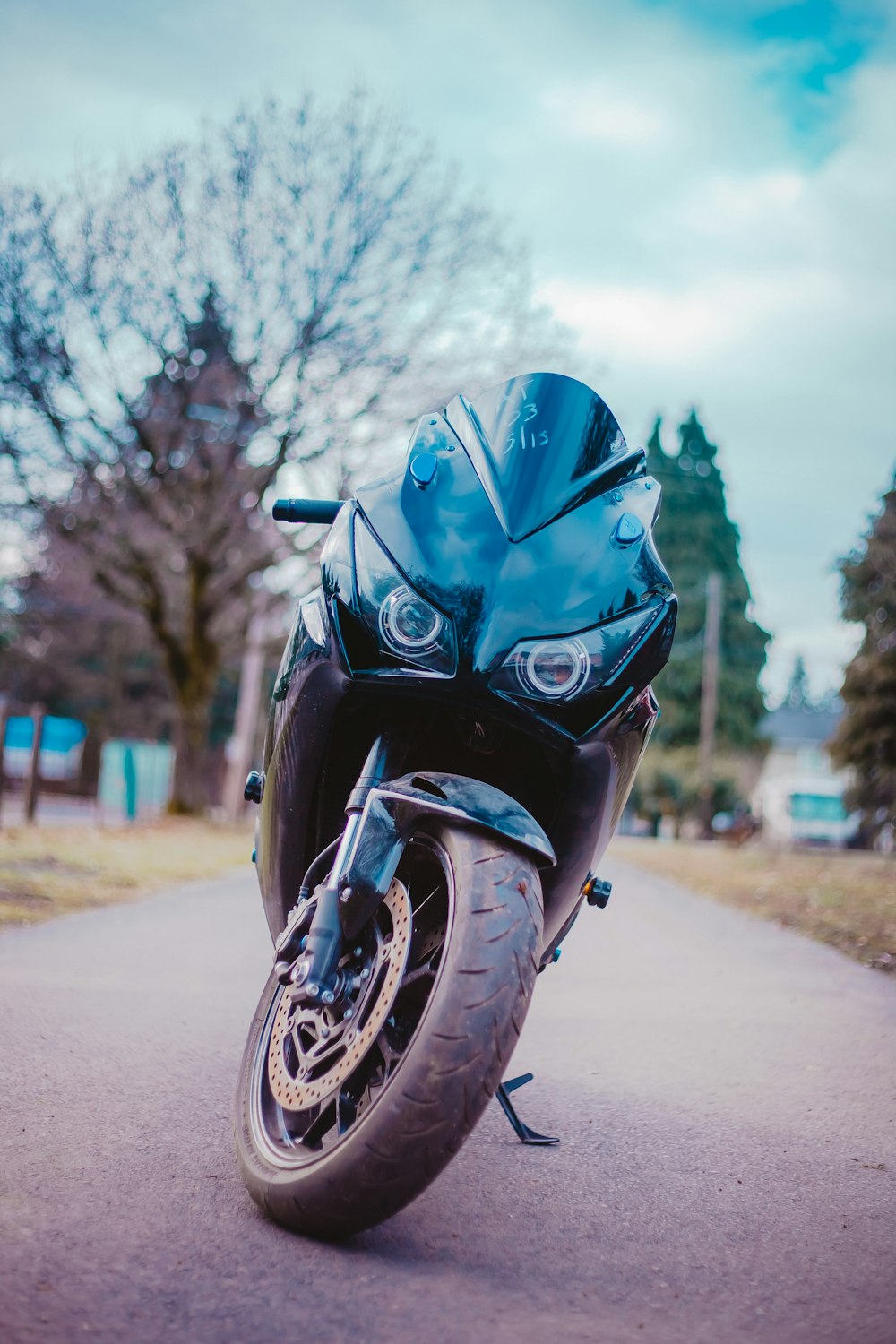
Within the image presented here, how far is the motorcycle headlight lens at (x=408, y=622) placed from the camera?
8.84ft

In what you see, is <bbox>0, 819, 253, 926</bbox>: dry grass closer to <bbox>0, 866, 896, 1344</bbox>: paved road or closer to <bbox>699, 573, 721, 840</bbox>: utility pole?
<bbox>0, 866, 896, 1344</bbox>: paved road

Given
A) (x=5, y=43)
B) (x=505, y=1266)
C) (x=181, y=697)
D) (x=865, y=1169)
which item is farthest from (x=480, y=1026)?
(x=181, y=697)

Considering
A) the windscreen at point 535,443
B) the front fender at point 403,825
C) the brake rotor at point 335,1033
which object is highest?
the windscreen at point 535,443

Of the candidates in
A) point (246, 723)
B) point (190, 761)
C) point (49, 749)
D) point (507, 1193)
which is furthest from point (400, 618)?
point (49, 749)

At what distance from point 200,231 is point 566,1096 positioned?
1655cm

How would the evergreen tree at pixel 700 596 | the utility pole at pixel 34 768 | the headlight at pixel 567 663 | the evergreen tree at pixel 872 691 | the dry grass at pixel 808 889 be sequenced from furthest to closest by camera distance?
1. the evergreen tree at pixel 700 596
2. the evergreen tree at pixel 872 691
3. the utility pole at pixel 34 768
4. the dry grass at pixel 808 889
5. the headlight at pixel 567 663

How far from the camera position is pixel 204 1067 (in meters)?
3.80

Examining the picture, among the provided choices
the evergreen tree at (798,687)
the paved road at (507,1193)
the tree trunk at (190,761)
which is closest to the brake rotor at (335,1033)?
the paved road at (507,1193)

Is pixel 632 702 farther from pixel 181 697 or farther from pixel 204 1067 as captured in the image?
pixel 181 697

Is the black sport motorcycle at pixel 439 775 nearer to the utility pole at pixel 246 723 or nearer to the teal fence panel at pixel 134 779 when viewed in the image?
the teal fence panel at pixel 134 779

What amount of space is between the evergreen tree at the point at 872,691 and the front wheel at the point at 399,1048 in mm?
23467

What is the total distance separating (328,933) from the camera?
96.3 inches

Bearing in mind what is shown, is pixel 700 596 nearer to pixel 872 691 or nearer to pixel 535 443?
pixel 872 691

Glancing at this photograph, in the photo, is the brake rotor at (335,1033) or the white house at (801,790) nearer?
the brake rotor at (335,1033)
